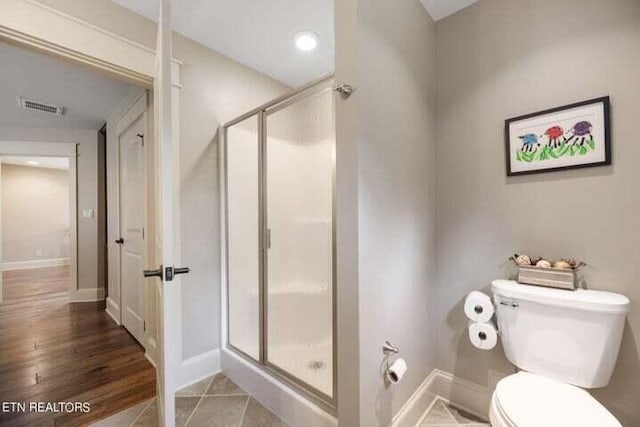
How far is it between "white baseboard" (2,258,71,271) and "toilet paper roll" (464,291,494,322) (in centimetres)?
811

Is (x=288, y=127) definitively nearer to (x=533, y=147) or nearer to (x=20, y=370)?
(x=533, y=147)

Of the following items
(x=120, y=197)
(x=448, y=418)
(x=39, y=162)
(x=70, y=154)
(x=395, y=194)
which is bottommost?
(x=448, y=418)

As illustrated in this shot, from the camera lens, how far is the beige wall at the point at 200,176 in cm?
188

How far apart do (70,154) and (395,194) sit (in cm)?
A: 442

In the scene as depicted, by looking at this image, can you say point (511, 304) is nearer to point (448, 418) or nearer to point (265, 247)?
point (448, 418)

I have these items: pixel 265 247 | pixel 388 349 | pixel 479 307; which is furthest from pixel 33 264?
pixel 479 307

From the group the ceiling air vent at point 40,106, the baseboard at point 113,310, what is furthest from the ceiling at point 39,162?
the baseboard at point 113,310

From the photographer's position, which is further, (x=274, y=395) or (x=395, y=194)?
(x=274, y=395)

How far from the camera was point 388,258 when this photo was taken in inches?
49.9

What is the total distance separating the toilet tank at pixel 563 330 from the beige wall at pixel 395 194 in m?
0.44

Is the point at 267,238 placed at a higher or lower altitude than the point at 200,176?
lower

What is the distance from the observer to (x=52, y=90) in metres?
2.65

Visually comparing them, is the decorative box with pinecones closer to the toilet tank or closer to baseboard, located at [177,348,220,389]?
the toilet tank

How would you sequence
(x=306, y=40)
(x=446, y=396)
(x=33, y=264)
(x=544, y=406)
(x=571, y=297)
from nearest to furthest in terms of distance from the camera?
(x=544, y=406) < (x=571, y=297) < (x=446, y=396) < (x=306, y=40) < (x=33, y=264)
